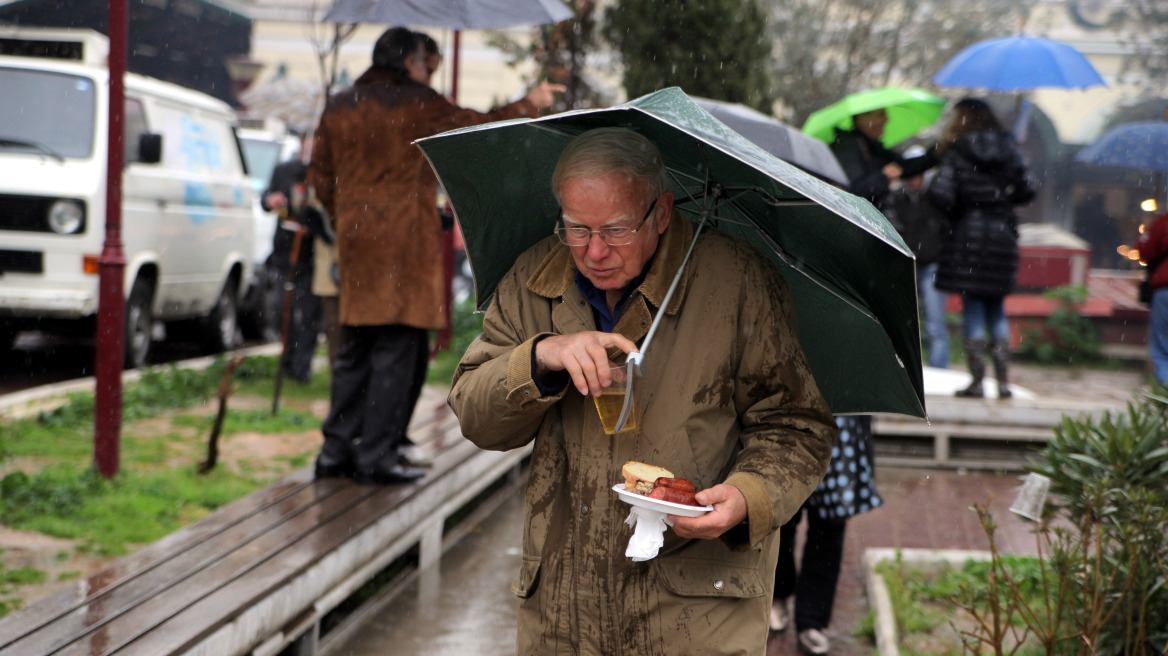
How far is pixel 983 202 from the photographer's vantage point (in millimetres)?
7777

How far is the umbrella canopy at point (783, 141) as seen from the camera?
473 centimetres

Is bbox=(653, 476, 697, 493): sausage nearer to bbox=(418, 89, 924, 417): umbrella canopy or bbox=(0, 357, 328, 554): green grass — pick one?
bbox=(418, 89, 924, 417): umbrella canopy

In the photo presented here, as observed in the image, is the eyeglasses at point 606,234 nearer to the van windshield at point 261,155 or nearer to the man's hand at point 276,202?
the man's hand at point 276,202

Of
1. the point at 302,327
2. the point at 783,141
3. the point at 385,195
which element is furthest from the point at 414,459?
the point at 302,327

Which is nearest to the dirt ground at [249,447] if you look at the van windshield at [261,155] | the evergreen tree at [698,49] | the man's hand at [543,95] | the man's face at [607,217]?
the man's hand at [543,95]

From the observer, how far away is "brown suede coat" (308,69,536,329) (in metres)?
5.23

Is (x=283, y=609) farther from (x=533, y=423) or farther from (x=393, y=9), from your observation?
(x=393, y=9)

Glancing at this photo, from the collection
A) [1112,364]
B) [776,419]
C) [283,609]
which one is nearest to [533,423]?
[776,419]

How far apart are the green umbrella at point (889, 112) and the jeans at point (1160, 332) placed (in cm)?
179

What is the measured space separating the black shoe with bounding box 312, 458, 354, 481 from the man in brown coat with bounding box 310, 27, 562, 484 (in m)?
0.10

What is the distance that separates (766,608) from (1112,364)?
13880 millimetres

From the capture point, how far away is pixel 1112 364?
14.9m

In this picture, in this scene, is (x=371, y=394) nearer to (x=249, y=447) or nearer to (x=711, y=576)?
(x=249, y=447)

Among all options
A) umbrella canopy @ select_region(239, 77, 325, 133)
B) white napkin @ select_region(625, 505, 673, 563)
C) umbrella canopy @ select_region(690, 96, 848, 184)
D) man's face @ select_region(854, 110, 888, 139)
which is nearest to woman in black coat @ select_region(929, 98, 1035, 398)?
man's face @ select_region(854, 110, 888, 139)
